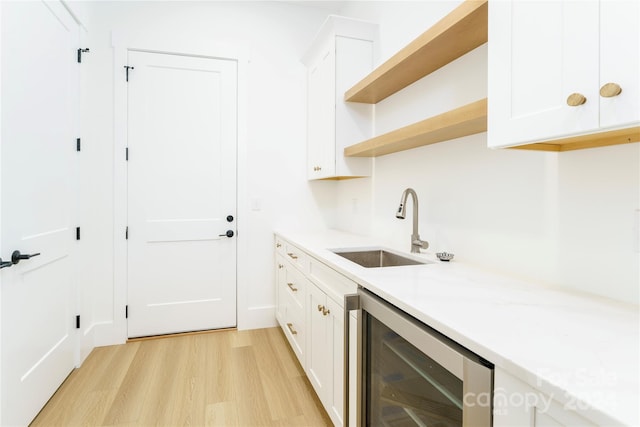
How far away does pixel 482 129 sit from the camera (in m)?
1.48

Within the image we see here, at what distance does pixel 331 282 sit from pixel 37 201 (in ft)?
5.39

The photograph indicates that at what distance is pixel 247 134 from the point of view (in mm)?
3020

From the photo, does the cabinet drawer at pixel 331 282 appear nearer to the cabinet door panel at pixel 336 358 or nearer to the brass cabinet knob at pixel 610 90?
the cabinet door panel at pixel 336 358

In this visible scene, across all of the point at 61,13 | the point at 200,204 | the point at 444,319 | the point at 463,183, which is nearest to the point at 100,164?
the point at 200,204

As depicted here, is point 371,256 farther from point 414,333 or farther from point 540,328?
point 540,328

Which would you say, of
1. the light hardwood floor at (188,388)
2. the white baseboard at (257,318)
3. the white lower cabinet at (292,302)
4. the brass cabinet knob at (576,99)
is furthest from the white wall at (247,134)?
the brass cabinet knob at (576,99)

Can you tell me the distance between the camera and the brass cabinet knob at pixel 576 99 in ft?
2.60

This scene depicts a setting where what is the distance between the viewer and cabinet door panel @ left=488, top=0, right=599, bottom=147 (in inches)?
31.4

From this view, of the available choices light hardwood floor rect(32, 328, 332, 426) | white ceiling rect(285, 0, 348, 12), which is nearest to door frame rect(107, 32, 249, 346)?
light hardwood floor rect(32, 328, 332, 426)

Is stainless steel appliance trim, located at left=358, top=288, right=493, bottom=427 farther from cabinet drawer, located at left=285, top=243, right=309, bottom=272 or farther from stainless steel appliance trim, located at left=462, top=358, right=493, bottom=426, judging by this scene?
cabinet drawer, located at left=285, top=243, right=309, bottom=272

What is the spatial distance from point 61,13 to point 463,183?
2.55 metres

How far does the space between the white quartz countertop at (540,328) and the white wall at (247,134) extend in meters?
1.83

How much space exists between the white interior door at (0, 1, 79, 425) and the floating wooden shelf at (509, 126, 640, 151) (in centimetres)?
218

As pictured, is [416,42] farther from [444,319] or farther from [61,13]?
[61,13]
